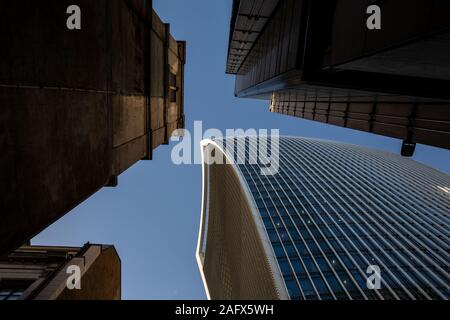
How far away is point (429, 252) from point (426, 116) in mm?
39432

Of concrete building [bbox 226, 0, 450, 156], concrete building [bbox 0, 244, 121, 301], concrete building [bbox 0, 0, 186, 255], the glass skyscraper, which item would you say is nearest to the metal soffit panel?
concrete building [bbox 226, 0, 450, 156]

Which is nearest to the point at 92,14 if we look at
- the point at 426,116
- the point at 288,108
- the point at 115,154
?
the point at 115,154

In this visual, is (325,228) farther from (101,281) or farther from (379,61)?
(379,61)

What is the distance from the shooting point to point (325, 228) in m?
37.5

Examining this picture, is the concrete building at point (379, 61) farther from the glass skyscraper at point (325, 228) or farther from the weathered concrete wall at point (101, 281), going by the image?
the glass skyscraper at point (325, 228)

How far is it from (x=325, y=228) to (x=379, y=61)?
118ft

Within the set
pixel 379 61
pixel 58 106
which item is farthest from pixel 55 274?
pixel 379 61

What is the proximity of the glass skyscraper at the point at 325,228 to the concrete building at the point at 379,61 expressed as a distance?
911 inches

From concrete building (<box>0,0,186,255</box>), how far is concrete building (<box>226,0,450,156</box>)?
6.48m

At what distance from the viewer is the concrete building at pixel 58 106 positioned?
333cm

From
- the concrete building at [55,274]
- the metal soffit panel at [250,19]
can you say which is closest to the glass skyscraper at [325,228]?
the concrete building at [55,274]

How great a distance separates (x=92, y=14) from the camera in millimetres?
5660

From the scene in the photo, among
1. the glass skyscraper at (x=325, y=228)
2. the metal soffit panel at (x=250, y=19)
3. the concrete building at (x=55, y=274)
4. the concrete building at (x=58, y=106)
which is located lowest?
the glass skyscraper at (x=325, y=228)

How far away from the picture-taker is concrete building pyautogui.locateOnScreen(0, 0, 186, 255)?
3.33 metres
